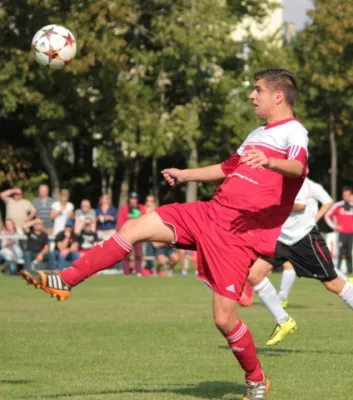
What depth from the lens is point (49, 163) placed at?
1759 inches

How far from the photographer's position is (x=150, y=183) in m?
54.9

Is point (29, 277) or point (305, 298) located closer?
point (29, 277)

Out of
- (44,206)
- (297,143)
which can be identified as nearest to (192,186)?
(44,206)

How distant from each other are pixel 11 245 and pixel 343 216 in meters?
8.06

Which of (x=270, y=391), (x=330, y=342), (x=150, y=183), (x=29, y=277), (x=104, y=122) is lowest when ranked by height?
(x=150, y=183)

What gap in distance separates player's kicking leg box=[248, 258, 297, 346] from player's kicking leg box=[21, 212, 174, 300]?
3.61 meters

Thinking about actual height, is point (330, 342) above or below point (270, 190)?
below

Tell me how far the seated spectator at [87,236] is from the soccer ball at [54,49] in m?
13.7

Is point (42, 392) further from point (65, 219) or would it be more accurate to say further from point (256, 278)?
point (65, 219)

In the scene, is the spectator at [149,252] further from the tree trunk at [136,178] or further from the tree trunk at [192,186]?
the tree trunk at [136,178]

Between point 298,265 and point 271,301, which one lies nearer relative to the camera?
point 271,301

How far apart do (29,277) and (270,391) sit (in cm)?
213

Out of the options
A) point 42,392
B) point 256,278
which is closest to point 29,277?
point 42,392

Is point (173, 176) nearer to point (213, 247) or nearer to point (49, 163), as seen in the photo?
point (213, 247)
